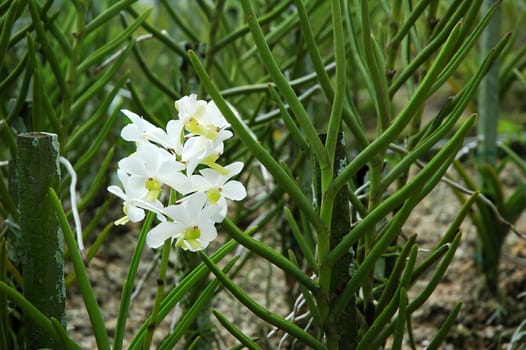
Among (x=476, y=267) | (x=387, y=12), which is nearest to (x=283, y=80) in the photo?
(x=387, y=12)

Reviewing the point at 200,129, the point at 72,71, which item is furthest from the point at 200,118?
the point at 72,71

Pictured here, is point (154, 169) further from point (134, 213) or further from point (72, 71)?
point (72, 71)

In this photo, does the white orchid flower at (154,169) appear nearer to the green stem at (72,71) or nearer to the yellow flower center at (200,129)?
the yellow flower center at (200,129)

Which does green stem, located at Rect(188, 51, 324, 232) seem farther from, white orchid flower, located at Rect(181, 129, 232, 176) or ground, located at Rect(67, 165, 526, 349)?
ground, located at Rect(67, 165, 526, 349)

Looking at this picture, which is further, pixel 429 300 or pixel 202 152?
pixel 429 300

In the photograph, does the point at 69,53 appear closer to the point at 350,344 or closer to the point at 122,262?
the point at 350,344

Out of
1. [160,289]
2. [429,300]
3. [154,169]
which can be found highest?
[154,169]

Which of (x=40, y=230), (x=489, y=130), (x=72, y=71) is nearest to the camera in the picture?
(x=40, y=230)
